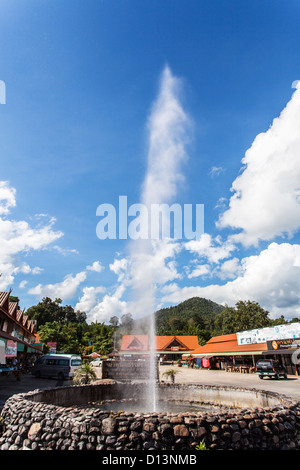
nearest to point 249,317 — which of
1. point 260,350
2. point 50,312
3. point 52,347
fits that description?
point 260,350

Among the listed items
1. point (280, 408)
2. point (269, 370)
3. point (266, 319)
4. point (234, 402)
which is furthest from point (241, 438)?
point (266, 319)

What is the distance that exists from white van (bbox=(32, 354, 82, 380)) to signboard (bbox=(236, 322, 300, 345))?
24.5 metres

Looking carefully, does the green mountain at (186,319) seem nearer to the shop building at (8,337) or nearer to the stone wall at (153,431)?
the shop building at (8,337)

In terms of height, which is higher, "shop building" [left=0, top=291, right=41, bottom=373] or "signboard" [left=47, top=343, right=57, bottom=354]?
"shop building" [left=0, top=291, right=41, bottom=373]

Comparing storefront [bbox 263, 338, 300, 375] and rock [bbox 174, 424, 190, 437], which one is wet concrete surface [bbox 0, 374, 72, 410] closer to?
rock [bbox 174, 424, 190, 437]

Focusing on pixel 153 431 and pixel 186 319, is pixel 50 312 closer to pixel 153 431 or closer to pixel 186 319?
pixel 186 319

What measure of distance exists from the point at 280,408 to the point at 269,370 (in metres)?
24.2

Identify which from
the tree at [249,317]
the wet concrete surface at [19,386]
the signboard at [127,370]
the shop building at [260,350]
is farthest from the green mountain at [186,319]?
the wet concrete surface at [19,386]

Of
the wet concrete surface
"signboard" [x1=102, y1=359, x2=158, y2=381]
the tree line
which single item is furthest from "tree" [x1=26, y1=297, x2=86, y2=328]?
"signboard" [x1=102, y1=359, x2=158, y2=381]

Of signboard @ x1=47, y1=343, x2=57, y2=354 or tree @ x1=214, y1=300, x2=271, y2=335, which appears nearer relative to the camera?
signboard @ x1=47, y1=343, x2=57, y2=354

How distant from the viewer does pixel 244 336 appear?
41.4 meters

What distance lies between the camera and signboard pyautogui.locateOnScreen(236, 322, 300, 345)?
3206cm

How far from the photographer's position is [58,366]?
28328 mm
